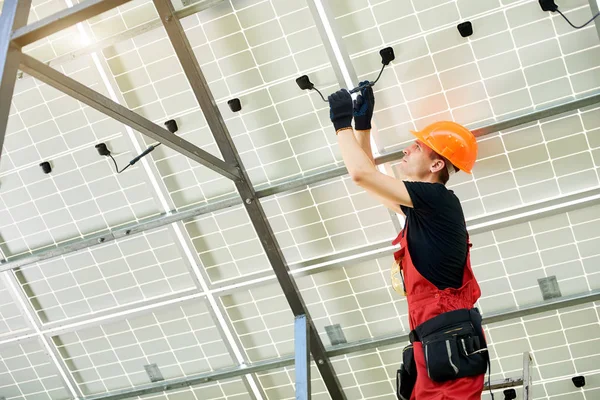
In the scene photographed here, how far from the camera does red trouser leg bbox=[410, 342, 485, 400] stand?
328cm

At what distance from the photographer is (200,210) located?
5047 mm

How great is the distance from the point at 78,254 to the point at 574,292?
4.07 m

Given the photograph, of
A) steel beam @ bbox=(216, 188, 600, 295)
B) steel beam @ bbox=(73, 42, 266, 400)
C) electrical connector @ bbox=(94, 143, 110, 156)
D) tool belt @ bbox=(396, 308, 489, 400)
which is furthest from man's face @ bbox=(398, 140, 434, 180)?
electrical connector @ bbox=(94, 143, 110, 156)

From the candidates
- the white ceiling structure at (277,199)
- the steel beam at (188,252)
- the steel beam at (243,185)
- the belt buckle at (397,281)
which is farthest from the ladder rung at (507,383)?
the steel beam at (188,252)

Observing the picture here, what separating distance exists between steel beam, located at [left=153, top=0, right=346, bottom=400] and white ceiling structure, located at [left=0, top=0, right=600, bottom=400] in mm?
173

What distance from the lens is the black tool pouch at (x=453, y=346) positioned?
326cm

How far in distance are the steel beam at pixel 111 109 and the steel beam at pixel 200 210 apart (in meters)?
0.44

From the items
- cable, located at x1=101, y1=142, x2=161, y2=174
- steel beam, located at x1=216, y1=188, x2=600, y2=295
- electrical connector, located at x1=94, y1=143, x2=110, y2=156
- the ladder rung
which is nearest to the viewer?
the ladder rung

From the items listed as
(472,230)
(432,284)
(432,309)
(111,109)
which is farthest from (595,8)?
(111,109)

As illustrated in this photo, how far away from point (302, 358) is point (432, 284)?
1736mm

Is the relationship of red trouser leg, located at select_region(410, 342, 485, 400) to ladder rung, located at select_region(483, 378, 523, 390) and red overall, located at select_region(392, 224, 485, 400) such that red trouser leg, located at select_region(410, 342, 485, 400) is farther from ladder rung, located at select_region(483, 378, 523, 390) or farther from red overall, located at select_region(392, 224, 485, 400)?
ladder rung, located at select_region(483, 378, 523, 390)

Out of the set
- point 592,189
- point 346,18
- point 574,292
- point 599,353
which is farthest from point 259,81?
point 599,353

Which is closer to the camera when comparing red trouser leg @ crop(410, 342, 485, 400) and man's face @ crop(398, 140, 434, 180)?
red trouser leg @ crop(410, 342, 485, 400)

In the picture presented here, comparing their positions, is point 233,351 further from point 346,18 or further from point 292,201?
point 346,18
